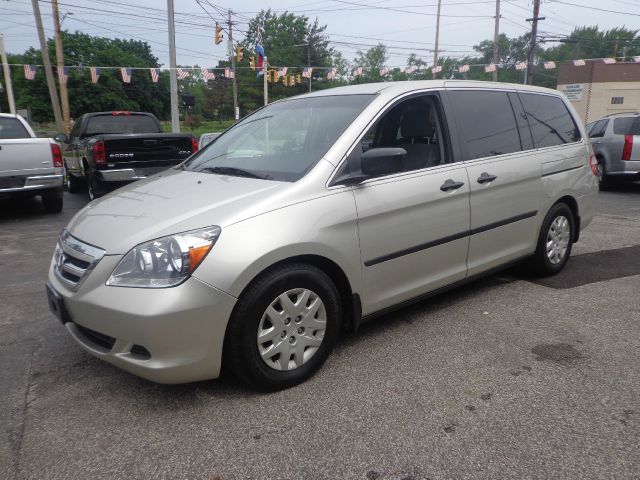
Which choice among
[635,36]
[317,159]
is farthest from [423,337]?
[635,36]

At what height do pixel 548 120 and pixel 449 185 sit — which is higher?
pixel 548 120

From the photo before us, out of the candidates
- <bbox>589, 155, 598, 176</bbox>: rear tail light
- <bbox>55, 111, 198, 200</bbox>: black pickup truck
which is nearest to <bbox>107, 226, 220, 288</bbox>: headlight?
<bbox>589, 155, 598, 176</bbox>: rear tail light

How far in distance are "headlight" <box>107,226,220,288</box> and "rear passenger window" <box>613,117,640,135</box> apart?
434 inches

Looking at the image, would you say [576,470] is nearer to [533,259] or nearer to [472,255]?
[472,255]

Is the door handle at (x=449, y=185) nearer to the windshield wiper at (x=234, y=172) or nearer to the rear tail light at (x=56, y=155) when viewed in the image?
the windshield wiper at (x=234, y=172)

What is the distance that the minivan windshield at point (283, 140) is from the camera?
10.2 ft

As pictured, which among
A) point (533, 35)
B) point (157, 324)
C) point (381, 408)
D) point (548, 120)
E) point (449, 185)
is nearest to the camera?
point (157, 324)

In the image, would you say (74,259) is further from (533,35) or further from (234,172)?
(533,35)

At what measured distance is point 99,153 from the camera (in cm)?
806

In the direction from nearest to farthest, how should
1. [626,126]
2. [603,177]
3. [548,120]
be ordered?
[548,120] → [626,126] → [603,177]

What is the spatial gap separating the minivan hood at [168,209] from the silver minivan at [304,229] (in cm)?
1

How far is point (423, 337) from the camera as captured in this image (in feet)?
11.3

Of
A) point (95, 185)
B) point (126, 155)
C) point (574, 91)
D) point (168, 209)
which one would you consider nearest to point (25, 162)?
point (95, 185)

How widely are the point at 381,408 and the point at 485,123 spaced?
2.40m
